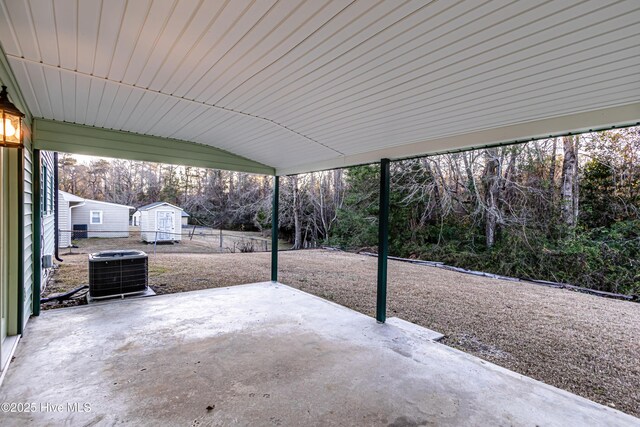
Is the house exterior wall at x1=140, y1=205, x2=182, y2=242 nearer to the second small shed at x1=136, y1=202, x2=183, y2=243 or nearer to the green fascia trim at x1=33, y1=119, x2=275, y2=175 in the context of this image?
the second small shed at x1=136, y1=202, x2=183, y2=243

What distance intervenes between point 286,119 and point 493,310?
4401mm

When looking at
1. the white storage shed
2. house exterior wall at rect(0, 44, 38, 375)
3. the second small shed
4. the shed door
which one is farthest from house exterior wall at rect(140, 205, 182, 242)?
house exterior wall at rect(0, 44, 38, 375)

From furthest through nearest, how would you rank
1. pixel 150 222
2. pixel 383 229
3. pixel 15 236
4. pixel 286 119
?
pixel 150 222, pixel 383 229, pixel 286 119, pixel 15 236

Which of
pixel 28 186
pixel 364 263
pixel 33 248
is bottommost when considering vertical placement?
pixel 364 263

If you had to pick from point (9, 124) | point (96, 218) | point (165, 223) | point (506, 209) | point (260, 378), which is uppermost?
point (9, 124)

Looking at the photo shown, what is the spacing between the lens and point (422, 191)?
35.4ft

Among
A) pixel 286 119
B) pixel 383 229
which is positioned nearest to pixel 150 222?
pixel 286 119

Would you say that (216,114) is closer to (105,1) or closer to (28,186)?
(105,1)

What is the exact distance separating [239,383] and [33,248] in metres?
3.50

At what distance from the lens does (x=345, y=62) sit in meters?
2.18

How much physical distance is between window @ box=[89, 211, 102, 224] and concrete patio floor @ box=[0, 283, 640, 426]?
1215 cm

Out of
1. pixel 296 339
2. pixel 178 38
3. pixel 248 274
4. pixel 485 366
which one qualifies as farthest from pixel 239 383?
pixel 248 274

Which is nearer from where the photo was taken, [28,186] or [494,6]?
[494,6]

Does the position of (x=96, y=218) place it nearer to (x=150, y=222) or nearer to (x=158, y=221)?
(x=150, y=222)
